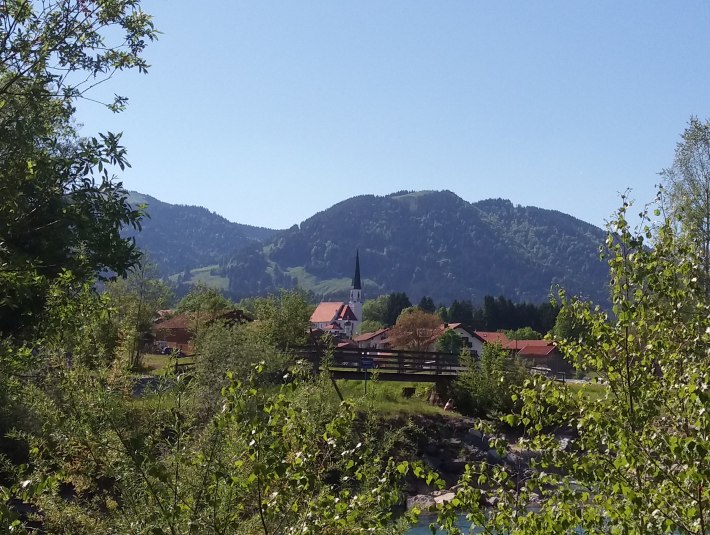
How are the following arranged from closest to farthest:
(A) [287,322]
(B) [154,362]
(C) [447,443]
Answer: (C) [447,443] < (A) [287,322] < (B) [154,362]

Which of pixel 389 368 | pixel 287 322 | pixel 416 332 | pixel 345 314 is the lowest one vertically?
pixel 389 368

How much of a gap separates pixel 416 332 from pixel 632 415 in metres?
80.9

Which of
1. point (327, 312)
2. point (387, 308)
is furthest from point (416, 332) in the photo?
point (327, 312)

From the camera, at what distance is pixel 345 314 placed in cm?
16112

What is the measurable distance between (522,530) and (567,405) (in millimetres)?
1308

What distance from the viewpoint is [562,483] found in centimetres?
590

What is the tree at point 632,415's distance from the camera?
535 cm

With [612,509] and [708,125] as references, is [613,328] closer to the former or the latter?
[612,509]

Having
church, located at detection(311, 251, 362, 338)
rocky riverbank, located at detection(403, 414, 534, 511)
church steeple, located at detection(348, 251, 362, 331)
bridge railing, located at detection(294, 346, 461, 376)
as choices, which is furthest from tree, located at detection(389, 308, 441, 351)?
church steeple, located at detection(348, 251, 362, 331)

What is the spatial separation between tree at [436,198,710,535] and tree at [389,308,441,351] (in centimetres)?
7949

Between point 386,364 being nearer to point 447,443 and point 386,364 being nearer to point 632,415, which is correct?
point 447,443

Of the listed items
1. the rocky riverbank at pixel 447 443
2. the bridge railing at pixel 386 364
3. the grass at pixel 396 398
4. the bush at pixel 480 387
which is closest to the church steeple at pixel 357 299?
the grass at pixel 396 398

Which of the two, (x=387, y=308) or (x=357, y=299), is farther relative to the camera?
(x=357, y=299)

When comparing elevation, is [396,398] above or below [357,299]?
below
